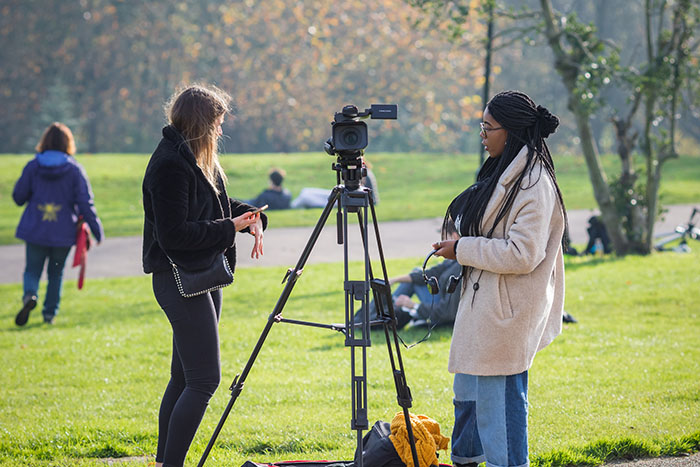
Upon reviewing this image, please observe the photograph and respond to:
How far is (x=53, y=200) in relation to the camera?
8.30 m

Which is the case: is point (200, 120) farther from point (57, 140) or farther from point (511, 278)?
point (57, 140)

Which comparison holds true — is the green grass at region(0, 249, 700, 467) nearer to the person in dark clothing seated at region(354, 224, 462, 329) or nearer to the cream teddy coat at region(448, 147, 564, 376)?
the person in dark clothing seated at region(354, 224, 462, 329)

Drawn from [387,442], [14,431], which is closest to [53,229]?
[14,431]

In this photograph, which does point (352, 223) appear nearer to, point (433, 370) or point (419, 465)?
point (433, 370)

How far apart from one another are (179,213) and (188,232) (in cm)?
9

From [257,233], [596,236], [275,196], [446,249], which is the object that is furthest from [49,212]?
[275,196]

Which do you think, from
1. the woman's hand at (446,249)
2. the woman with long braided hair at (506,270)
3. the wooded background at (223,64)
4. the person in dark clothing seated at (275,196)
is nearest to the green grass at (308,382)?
the woman with long braided hair at (506,270)

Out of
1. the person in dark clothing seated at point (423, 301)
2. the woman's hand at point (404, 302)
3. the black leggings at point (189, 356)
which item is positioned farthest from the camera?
the woman's hand at point (404, 302)

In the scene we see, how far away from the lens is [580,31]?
35.5ft

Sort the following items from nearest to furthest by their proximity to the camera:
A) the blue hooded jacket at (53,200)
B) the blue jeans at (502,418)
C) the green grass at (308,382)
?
the blue jeans at (502,418)
the green grass at (308,382)
the blue hooded jacket at (53,200)

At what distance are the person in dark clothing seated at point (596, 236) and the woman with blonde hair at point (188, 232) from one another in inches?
378

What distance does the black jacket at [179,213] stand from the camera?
352 centimetres

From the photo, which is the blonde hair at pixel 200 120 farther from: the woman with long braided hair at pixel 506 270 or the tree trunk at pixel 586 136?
the tree trunk at pixel 586 136

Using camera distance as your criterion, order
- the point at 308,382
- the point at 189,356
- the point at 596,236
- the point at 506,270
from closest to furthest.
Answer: the point at 506,270 → the point at 189,356 → the point at 308,382 → the point at 596,236
